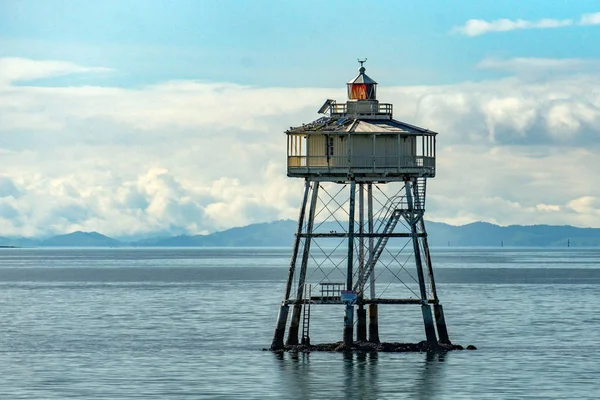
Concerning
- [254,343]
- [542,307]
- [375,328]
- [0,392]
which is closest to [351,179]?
[375,328]

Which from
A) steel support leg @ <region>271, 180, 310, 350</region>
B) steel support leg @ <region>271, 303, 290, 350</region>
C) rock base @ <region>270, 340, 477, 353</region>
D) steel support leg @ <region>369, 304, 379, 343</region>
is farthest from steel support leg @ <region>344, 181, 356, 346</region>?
steel support leg @ <region>369, 304, 379, 343</region>

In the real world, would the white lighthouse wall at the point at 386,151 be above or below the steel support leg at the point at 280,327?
above

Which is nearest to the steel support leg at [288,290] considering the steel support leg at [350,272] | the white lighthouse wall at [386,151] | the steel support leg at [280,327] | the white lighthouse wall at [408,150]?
the steel support leg at [280,327]

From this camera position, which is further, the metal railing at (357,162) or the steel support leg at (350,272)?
the metal railing at (357,162)

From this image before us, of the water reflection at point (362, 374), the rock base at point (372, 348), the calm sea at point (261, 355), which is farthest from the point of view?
the rock base at point (372, 348)

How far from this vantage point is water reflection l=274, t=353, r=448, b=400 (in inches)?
1854

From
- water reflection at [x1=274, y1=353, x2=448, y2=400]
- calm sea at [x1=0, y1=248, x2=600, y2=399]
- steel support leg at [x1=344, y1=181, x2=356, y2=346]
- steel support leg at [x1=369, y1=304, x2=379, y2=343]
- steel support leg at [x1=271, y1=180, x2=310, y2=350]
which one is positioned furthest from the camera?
steel support leg at [x1=369, y1=304, x2=379, y2=343]

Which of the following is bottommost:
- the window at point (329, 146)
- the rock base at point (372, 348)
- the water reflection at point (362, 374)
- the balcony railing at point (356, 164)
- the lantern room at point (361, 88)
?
the water reflection at point (362, 374)

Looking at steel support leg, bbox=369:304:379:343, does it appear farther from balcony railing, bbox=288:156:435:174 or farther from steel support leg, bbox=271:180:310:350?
balcony railing, bbox=288:156:435:174

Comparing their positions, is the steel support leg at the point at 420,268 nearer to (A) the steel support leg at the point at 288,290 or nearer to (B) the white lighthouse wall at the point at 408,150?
(B) the white lighthouse wall at the point at 408,150

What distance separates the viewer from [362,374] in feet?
167

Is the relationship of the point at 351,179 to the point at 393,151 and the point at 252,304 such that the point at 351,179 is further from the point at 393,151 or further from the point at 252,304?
the point at 252,304

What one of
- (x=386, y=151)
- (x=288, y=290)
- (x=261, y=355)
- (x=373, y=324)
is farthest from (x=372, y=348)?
(x=386, y=151)

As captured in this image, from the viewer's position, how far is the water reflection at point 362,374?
47094 millimetres
